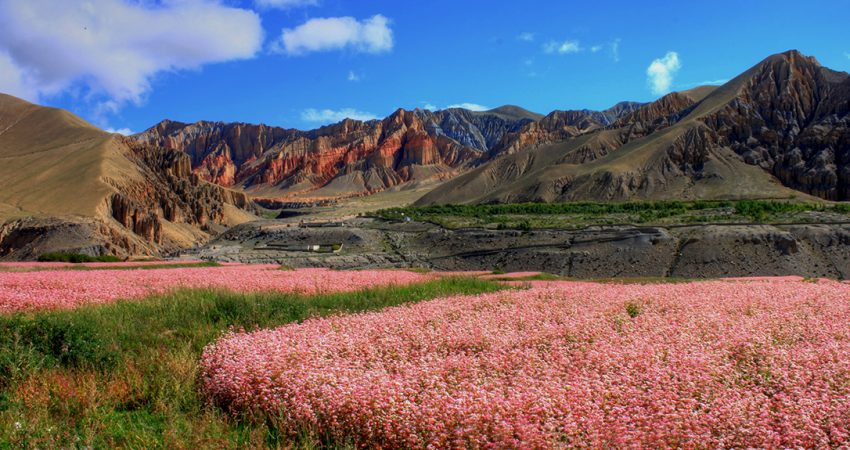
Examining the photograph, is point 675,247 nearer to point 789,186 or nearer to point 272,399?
point 272,399

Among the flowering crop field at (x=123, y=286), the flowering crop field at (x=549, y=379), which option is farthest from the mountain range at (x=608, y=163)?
the flowering crop field at (x=549, y=379)

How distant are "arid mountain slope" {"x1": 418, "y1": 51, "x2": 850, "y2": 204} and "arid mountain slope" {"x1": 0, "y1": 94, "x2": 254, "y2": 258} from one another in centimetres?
7789

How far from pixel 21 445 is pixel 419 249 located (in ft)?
185

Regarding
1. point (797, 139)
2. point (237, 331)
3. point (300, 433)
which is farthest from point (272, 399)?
point (797, 139)

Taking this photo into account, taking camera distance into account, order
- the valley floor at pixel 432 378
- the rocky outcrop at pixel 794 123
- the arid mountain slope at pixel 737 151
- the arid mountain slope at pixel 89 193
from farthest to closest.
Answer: the rocky outcrop at pixel 794 123 → the arid mountain slope at pixel 737 151 → the arid mountain slope at pixel 89 193 → the valley floor at pixel 432 378

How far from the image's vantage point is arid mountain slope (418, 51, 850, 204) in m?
117

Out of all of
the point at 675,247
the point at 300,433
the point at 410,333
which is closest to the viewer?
the point at 300,433

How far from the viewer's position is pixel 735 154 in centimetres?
12888

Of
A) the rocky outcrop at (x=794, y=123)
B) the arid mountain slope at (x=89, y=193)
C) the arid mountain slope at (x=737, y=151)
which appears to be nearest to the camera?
the arid mountain slope at (x=89, y=193)

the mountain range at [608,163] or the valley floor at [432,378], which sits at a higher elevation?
the mountain range at [608,163]

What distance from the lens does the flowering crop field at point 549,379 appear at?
5.42m

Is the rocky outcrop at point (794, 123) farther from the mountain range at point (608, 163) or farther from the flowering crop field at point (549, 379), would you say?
the flowering crop field at point (549, 379)

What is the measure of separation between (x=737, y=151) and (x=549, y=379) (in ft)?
479

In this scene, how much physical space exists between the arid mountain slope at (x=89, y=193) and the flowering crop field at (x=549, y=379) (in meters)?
59.1
